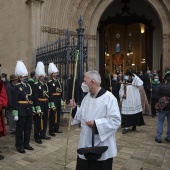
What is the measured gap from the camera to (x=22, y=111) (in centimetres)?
576

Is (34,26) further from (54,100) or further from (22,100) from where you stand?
(22,100)

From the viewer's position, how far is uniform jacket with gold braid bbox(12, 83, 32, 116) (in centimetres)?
572

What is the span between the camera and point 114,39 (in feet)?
84.1

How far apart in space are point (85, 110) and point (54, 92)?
421 cm

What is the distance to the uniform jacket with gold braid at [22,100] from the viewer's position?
18.8ft

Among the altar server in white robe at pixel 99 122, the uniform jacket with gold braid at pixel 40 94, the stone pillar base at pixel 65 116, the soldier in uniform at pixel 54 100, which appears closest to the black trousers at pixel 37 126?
the uniform jacket with gold braid at pixel 40 94

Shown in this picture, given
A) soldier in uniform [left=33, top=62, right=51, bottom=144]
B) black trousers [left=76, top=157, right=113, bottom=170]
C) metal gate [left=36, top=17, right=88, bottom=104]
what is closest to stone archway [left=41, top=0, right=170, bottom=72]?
metal gate [left=36, top=17, right=88, bottom=104]

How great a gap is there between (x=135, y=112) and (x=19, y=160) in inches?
152

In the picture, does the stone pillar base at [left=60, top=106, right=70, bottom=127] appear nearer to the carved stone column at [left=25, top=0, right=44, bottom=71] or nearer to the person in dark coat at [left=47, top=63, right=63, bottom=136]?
the person in dark coat at [left=47, top=63, right=63, bottom=136]

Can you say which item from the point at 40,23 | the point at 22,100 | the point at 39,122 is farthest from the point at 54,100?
the point at 40,23

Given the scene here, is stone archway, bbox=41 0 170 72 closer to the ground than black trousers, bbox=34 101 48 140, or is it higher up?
higher up

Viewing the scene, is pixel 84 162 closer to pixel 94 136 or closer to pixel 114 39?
pixel 94 136

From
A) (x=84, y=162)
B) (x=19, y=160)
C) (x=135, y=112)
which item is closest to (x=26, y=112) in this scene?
(x=19, y=160)

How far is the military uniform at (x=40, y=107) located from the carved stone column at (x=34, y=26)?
5.06 meters
